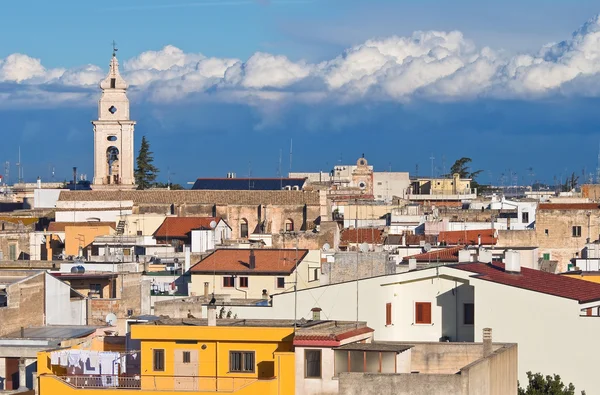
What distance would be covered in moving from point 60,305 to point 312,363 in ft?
46.5

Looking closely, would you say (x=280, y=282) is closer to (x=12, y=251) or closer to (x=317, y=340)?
(x=317, y=340)

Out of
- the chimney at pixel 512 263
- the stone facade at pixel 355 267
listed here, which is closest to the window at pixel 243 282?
the stone facade at pixel 355 267

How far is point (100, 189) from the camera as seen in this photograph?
9088 cm

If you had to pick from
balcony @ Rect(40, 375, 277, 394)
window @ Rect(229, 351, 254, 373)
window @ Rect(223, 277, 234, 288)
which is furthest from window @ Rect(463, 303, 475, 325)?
window @ Rect(223, 277, 234, 288)

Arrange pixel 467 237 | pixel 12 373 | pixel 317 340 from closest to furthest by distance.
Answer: pixel 317 340, pixel 12 373, pixel 467 237

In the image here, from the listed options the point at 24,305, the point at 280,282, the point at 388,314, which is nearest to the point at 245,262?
the point at 280,282

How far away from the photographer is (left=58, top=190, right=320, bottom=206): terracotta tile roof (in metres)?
85.1

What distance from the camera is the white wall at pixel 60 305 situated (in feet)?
124

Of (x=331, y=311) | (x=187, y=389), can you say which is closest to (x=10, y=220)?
(x=331, y=311)

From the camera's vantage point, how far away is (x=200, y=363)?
26.6 meters

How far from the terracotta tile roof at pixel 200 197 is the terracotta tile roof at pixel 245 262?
34.7m

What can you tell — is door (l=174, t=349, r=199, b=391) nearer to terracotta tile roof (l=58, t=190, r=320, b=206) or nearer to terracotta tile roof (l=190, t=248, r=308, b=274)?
terracotta tile roof (l=190, t=248, r=308, b=274)

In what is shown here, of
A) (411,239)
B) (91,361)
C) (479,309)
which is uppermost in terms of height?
(411,239)

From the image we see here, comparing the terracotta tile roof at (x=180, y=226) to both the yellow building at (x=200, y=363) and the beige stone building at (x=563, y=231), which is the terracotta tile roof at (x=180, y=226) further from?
the yellow building at (x=200, y=363)
